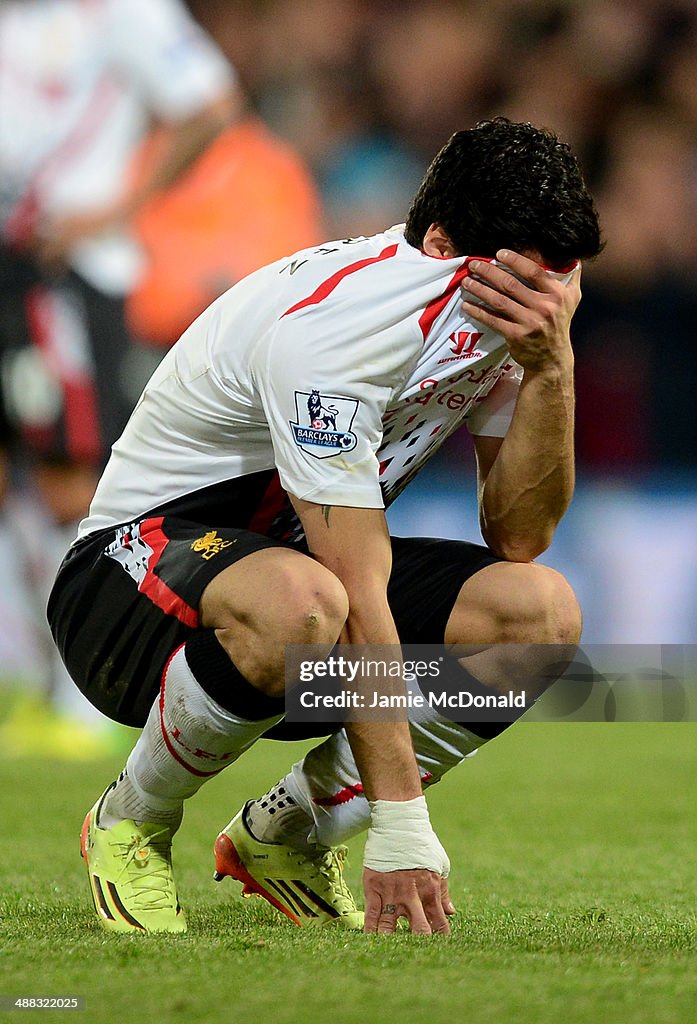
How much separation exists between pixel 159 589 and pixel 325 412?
358 millimetres

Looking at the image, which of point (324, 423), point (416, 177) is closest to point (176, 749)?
point (324, 423)

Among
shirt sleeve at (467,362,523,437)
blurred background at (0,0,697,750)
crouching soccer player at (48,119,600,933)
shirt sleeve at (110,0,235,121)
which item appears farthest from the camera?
blurred background at (0,0,697,750)

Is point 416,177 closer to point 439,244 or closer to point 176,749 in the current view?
point 439,244

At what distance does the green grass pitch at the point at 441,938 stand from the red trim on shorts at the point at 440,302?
31.8 inches

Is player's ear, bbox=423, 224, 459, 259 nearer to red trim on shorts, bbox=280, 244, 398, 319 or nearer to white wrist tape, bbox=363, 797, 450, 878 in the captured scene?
red trim on shorts, bbox=280, 244, 398, 319

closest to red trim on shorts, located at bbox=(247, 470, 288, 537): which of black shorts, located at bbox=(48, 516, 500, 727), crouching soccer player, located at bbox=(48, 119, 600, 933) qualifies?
crouching soccer player, located at bbox=(48, 119, 600, 933)

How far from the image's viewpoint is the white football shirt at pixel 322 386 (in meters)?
1.87

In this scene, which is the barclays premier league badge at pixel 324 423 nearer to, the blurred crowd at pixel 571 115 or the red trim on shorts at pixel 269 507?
the red trim on shorts at pixel 269 507

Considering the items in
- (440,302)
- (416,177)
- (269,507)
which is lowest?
(269,507)

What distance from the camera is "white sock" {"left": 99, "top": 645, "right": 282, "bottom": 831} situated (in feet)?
6.20

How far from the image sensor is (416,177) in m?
6.50

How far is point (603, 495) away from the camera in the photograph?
627 centimetres

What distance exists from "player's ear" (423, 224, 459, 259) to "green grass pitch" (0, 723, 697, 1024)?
916 millimetres

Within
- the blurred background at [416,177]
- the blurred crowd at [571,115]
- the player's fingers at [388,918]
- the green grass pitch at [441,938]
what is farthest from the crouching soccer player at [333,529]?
the blurred crowd at [571,115]
